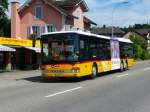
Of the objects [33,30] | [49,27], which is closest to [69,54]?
[49,27]

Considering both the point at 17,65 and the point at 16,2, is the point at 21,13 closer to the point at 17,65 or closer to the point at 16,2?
the point at 16,2

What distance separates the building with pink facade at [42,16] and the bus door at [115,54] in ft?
89.7

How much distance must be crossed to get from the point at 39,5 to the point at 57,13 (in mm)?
2890

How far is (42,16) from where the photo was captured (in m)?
61.9

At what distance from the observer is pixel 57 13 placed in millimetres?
60562

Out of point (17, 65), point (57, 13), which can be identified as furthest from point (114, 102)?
point (57, 13)

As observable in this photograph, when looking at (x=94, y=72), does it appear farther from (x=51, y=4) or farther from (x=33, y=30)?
(x=33, y=30)

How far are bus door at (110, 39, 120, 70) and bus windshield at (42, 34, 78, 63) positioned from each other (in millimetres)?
7778

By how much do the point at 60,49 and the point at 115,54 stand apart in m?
9.21

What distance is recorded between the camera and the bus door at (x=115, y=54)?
30.9 meters

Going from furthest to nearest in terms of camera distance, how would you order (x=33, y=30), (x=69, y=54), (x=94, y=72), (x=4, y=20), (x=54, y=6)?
(x=4, y=20), (x=33, y=30), (x=54, y=6), (x=94, y=72), (x=69, y=54)

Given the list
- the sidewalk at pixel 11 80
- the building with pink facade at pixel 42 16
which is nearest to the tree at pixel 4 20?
the building with pink facade at pixel 42 16

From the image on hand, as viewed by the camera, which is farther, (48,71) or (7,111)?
(48,71)

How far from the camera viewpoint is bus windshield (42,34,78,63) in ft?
76.0
